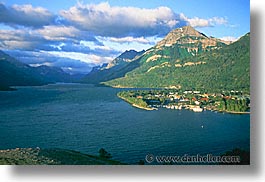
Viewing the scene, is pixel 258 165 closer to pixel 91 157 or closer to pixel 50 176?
pixel 91 157

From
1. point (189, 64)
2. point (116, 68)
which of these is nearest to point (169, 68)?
point (189, 64)

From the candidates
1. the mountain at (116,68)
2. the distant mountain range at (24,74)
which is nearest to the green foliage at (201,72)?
the mountain at (116,68)

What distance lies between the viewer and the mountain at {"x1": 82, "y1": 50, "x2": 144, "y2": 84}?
20.9ft

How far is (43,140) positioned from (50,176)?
0.93 metres

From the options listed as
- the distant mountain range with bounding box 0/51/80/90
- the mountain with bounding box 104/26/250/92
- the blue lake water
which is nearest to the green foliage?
the mountain with bounding box 104/26/250/92

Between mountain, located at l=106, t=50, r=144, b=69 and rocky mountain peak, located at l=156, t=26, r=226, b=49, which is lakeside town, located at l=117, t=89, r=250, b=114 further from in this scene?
rocky mountain peak, located at l=156, t=26, r=226, b=49

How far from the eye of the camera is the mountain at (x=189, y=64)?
573 centimetres

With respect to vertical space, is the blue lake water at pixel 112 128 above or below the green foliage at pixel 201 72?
below

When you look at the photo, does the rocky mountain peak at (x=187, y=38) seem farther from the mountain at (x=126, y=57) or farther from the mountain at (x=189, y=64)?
the mountain at (x=126, y=57)

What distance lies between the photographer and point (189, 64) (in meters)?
6.40

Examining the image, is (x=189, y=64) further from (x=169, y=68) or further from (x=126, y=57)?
(x=126, y=57)

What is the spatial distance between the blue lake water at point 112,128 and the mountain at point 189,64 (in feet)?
2.01

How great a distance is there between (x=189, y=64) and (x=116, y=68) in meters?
1.56

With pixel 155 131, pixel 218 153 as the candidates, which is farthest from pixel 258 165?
pixel 155 131
